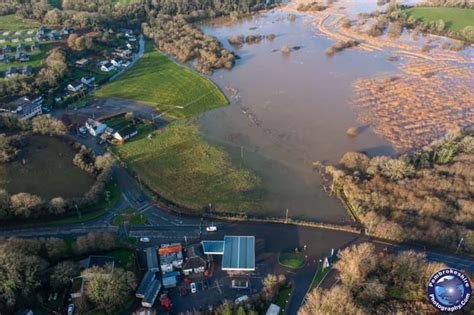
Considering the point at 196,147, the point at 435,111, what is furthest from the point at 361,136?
the point at 196,147

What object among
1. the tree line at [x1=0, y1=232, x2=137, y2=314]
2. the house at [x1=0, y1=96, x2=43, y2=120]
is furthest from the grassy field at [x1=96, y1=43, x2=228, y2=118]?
the tree line at [x1=0, y1=232, x2=137, y2=314]

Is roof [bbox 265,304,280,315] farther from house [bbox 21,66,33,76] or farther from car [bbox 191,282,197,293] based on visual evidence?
house [bbox 21,66,33,76]

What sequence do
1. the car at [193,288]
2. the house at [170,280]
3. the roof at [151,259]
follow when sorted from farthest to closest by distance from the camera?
the roof at [151,259], the house at [170,280], the car at [193,288]

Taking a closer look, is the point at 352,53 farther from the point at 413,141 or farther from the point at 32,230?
the point at 32,230

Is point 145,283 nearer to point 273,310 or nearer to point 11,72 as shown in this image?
point 273,310

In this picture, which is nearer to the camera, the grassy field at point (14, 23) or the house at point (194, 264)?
the house at point (194, 264)

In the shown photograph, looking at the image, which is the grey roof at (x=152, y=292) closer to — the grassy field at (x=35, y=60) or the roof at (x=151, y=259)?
the roof at (x=151, y=259)

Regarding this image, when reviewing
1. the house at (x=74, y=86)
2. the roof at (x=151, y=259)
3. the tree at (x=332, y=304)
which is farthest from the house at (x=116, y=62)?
the tree at (x=332, y=304)
